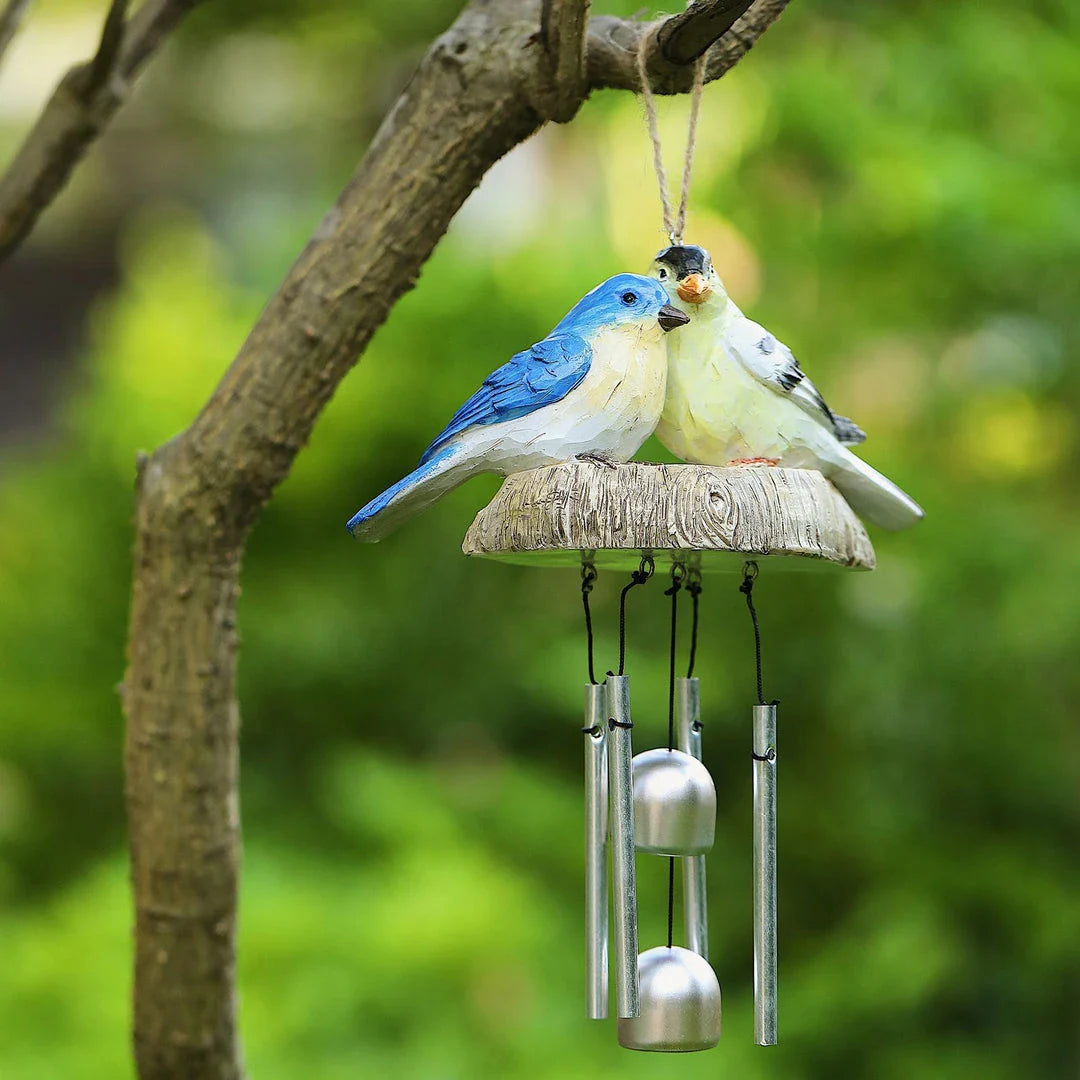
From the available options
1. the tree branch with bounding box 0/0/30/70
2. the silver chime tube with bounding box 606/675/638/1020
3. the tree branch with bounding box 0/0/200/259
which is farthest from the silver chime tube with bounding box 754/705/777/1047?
the tree branch with bounding box 0/0/30/70

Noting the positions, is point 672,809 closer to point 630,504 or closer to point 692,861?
point 692,861

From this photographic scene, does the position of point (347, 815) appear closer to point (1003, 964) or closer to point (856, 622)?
point (856, 622)

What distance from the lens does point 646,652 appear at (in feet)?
11.2

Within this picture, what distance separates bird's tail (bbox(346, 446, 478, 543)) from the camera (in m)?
1.21

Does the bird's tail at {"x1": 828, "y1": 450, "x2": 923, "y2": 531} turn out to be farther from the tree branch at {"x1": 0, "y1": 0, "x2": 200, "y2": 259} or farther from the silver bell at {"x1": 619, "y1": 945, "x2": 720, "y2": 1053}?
the tree branch at {"x1": 0, "y1": 0, "x2": 200, "y2": 259}

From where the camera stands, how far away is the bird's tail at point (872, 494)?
132cm

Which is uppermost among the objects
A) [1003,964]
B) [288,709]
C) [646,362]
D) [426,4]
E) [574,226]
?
[426,4]

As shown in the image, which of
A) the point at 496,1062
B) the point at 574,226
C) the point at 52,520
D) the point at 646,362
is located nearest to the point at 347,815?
the point at 496,1062

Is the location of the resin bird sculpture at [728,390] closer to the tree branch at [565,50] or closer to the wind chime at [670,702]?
the wind chime at [670,702]

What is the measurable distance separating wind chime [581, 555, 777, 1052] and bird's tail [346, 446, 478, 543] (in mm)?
170

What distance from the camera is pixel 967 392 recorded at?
316cm

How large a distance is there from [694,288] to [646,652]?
223 centimetres

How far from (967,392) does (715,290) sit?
209 centimetres

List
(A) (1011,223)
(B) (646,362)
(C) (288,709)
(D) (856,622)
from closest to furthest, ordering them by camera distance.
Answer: (B) (646,362)
(A) (1011,223)
(D) (856,622)
(C) (288,709)
